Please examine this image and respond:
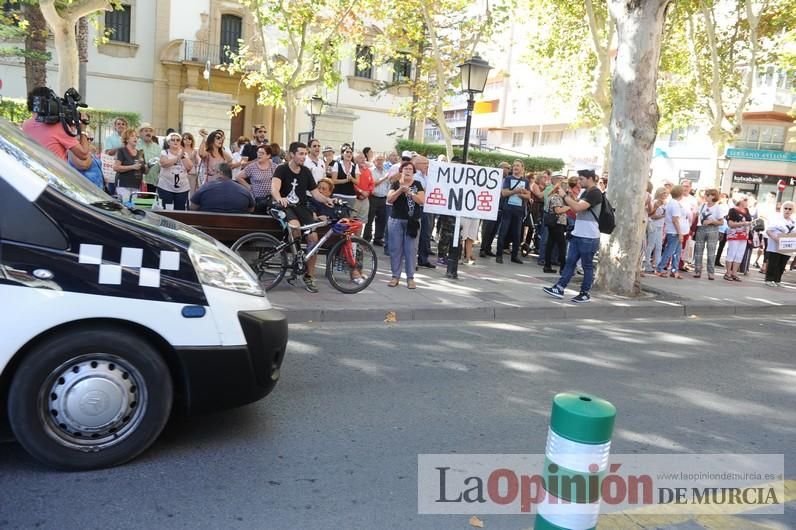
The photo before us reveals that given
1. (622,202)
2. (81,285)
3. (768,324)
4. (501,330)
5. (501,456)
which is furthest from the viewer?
(622,202)

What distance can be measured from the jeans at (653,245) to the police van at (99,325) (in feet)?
38.8

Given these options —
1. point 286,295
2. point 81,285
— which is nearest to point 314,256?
point 286,295

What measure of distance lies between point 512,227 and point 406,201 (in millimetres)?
4795

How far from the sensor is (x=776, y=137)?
41375 millimetres

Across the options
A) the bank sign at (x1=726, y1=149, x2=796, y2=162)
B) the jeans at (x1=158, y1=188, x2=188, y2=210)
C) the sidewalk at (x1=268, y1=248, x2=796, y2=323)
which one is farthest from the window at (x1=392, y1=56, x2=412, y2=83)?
the jeans at (x1=158, y1=188, x2=188, y2=210)

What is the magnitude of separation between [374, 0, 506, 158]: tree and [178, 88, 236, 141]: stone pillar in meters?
5.73

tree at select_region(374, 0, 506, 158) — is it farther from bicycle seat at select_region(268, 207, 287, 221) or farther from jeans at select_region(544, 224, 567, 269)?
bicycle seat at select_region(268, 207, 287, 221)

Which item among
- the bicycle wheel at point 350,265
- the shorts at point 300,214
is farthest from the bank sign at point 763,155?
the shorts at point 300,214

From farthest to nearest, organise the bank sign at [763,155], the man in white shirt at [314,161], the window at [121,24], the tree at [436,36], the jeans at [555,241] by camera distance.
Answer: the bank sign at [763,155], the window at [121,24], the tree at [436,36], the jeans at [555,241], the man in white shirt at [314,161]

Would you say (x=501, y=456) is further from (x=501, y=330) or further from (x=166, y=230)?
(x=501, y=330)

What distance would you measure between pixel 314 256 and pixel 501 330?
264 cm

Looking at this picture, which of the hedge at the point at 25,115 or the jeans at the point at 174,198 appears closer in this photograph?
the jeans at the point at 174,198

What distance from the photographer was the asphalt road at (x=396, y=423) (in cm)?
354

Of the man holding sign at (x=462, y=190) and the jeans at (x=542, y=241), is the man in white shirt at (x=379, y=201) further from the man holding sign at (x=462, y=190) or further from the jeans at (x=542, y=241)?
the jeans at (x=542, y=241)
